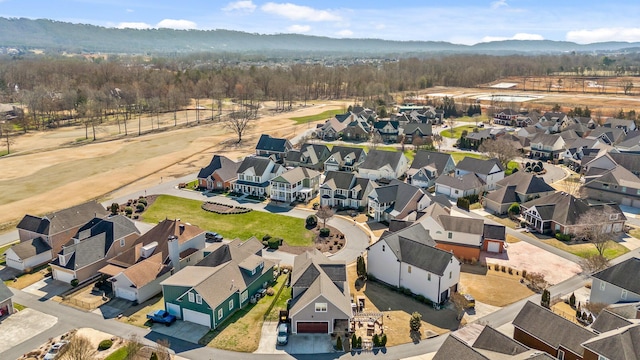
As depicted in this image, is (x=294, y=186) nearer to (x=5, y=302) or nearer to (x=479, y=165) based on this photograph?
(x=479, y=165)

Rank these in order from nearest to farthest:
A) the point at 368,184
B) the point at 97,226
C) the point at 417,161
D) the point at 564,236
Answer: the point at 97,226, the point at 564,236, the point at 368,184, the point at 417,161

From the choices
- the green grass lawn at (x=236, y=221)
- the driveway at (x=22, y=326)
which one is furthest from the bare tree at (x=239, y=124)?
the driveway at (x=22, y=326)

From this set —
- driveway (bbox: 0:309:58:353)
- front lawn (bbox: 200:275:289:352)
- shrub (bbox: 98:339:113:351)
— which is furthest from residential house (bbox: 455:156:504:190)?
driveway (bbox: 0:309:58:353)

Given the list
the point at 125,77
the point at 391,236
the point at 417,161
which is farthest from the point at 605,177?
the point at 125,77

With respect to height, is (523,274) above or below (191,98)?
below

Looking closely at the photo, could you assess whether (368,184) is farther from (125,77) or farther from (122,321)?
(125,77)

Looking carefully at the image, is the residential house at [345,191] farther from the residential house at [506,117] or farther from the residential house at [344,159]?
the residential house at [506,117]

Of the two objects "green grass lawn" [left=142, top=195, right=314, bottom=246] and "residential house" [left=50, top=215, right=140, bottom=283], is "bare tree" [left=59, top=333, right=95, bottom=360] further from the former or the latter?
"green grass lawn" [left=142, top=195, right=314, bottom=246]
